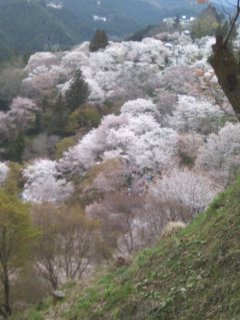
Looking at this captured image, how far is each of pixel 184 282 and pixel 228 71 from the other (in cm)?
236

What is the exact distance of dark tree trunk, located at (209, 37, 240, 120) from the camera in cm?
375

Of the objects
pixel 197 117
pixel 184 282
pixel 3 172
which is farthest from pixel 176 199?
pixel 3 172

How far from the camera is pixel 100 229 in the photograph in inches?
803

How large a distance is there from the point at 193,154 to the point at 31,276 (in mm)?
17536

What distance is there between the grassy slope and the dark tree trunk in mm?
1692

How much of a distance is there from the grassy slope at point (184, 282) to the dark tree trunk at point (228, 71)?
1.69 metres

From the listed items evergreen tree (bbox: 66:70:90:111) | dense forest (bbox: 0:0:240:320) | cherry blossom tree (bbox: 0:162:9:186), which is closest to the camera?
dense forest (bbox: 0:0:240:320)

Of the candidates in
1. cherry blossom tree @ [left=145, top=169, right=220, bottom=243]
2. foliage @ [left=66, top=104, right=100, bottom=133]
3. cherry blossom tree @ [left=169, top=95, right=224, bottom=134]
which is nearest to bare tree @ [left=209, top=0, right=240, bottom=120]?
cherry blossom tree @ [left=145, top=169, right=220, bottom=243]

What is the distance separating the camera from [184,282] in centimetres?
516

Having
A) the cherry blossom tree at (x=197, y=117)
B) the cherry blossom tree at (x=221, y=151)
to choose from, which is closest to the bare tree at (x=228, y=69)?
the cherry blossom tree at (x=221, y=151)

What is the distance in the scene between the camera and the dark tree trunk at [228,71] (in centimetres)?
375

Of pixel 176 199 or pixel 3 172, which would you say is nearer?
pixel 176 199

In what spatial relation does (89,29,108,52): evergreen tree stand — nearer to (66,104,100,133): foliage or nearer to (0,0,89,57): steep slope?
(66,104,100,133): foliage

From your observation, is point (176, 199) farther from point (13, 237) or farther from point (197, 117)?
point (197, 117)
